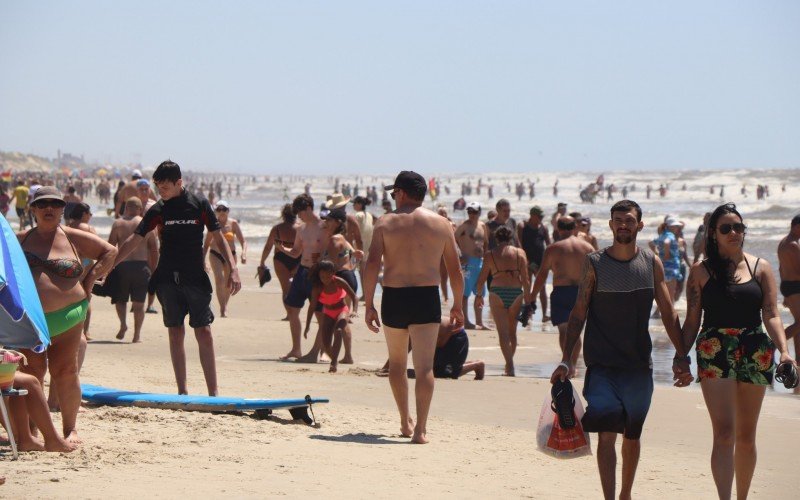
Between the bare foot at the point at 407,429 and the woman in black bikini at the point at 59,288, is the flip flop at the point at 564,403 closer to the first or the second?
the bare foot at the point at 407,429

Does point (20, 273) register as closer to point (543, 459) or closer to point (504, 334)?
point (543, 459)

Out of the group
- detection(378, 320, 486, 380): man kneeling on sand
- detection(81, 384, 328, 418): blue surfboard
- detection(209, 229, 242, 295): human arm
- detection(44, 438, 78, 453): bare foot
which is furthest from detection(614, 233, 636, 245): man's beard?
detection(378, 320, 486, 380): man kneeling on sand

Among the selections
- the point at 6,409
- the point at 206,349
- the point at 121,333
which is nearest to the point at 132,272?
the point at 121,333

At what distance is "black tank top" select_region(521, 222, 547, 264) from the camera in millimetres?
15922

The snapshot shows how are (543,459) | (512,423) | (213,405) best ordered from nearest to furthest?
(543,459)
(213,405)
(512,423)

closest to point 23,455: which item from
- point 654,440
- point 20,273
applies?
point 20,273

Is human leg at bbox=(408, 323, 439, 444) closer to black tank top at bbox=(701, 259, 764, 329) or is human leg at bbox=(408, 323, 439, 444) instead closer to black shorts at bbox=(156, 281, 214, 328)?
black shorts at bbox=(156, 281, 214, 328)

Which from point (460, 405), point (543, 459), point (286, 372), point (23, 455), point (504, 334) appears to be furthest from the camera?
point (504, 334)

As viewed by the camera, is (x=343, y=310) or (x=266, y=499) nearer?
(x=266, y=499)

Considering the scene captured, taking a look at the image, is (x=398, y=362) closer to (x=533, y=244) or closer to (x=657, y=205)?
(x=533, y=244)

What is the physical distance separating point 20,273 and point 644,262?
9.78ft

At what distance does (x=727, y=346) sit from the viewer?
557cm

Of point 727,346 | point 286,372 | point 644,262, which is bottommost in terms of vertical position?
point 286,372

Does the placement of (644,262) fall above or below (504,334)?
above
